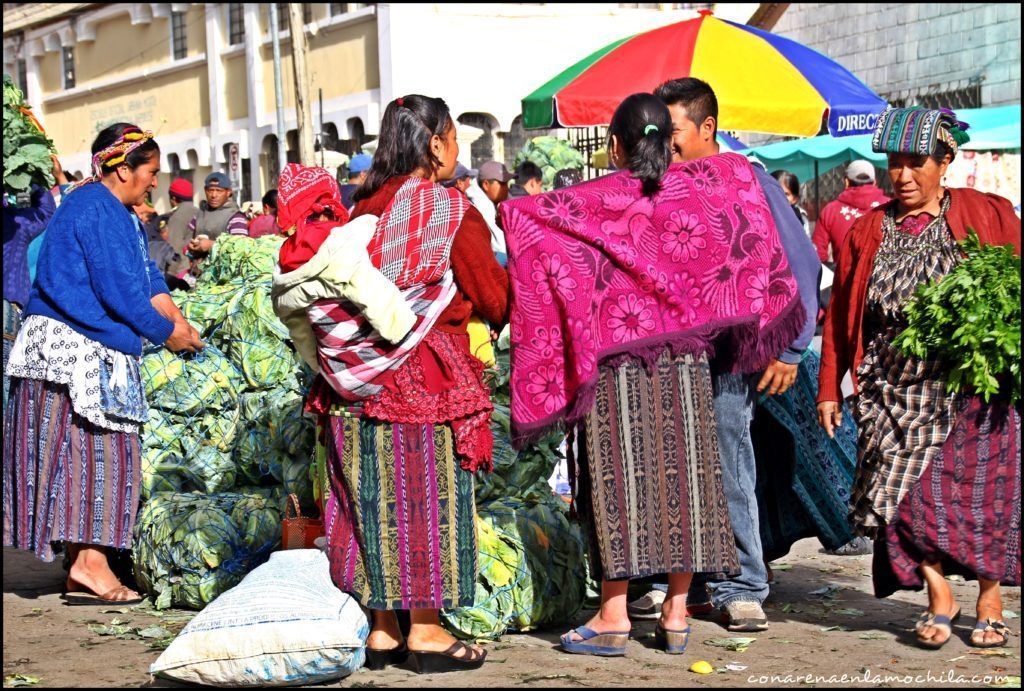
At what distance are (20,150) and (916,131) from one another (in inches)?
179

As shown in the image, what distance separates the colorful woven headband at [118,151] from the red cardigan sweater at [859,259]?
311 cm

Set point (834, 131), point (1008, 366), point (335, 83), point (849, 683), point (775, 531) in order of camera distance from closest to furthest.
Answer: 1. point (849, 683)
2. point (1008, 366)
3. point (775, 531)
4. point (834, 131)
5. point (335, 83)

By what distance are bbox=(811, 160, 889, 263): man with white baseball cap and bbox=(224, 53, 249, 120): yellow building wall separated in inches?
826

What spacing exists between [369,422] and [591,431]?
806mm

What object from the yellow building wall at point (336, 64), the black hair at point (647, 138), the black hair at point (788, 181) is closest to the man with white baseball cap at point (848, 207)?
the black hair at point (788, 181)

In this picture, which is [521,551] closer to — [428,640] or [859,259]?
[428,640]

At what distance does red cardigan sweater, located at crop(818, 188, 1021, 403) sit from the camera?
5.25 metres

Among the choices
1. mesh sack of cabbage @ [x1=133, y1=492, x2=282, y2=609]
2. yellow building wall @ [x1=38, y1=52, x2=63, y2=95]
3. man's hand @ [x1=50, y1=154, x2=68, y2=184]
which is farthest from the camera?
yellow building wall @ [x1=38, y1=52, x2=63, y2=95]

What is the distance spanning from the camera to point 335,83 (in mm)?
28016

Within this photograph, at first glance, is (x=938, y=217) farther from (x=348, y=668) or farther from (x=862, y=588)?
(x=348, y=668)

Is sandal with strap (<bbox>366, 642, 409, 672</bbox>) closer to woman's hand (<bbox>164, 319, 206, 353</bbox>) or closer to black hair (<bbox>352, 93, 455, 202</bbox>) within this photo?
black hair (<bbox>352, 93, 455, 202</bbox>)

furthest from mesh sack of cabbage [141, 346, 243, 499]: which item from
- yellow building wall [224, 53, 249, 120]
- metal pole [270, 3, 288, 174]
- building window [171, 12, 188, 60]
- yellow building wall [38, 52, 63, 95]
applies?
yellow building wall [38, 52, 63, 95]

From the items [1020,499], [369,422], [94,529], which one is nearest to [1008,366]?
[1020,499]

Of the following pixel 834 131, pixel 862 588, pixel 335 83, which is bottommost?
pixel 862 588
